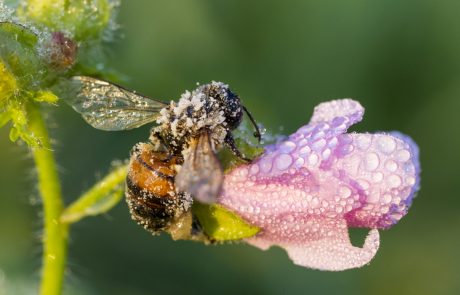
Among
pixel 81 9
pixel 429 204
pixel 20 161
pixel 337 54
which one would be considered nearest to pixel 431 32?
pixel 337 54

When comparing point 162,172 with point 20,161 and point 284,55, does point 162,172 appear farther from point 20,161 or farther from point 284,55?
point 284,55

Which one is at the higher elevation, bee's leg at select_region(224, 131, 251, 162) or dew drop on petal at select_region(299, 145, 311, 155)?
bee's leg at select_region(224, 131, 251, 162)

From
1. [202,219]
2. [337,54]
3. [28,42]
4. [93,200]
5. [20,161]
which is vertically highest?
[337,54]

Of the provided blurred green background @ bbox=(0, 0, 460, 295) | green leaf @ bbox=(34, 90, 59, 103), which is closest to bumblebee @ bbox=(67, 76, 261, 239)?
green leaf @ bbox=(34, 90, 59, 103)

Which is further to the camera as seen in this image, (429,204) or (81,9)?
(429,204)

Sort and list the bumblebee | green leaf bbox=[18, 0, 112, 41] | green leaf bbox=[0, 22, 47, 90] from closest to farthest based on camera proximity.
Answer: the bumblebee < green leaf bbox=[0, 22, 47, 90] < green leaf bbox=[18, 0, 112, 41]

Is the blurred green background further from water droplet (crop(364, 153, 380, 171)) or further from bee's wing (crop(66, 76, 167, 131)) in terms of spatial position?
water droplet (crop(364, 153, 380, 171))

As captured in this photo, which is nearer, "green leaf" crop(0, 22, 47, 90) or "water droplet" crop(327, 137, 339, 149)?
"water droplet" crop(327, 137, 339, 149)
